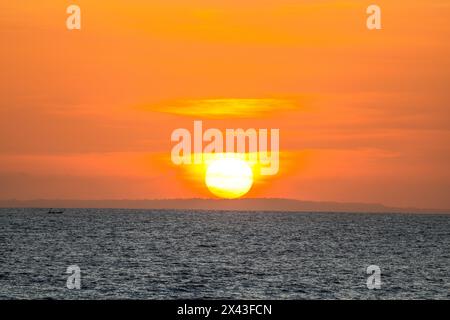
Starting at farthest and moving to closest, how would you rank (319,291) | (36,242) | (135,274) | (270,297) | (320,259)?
(36,242) → (320,259) → (135,274) → (319,291) → (270,297)

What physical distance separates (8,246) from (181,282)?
199 ft

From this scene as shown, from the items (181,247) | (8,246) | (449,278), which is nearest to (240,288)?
(449,278)

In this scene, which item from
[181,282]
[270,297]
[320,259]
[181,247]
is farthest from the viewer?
[181,247]

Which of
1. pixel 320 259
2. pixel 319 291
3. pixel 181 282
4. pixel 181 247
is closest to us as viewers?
pixel 319 291

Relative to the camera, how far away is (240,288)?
2542 inches

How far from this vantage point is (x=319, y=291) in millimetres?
64062

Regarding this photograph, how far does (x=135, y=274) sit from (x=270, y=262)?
75.1 ft

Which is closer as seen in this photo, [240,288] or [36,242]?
[240,288]

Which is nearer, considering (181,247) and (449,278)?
(449,278)
